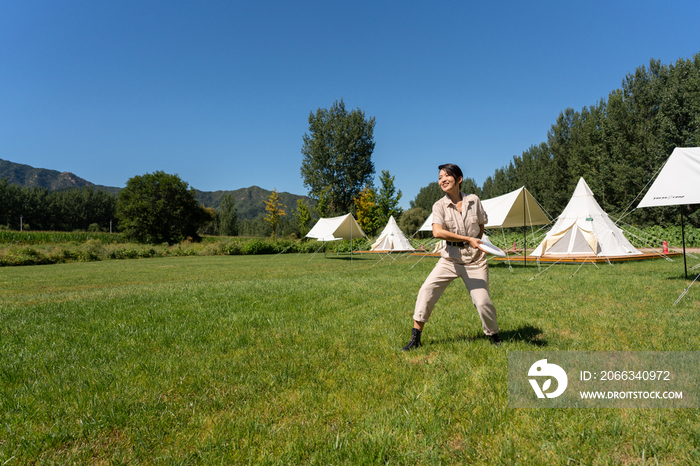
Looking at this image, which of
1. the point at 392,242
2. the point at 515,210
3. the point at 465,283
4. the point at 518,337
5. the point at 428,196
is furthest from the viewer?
the point at 428,196

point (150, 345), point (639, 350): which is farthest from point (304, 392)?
point (639, 350)

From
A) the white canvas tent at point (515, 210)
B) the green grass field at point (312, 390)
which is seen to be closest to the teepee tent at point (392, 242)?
the white canvas tent at point (515, 210)

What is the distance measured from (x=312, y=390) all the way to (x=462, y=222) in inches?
81.4

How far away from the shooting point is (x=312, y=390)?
2539mm

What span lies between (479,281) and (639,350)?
1.69 meters

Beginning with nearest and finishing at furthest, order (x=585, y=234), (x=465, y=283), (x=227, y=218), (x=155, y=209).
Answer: (x=465, y=283), (x=585, y=234), (x=155, y=209), (x=227, y=218)

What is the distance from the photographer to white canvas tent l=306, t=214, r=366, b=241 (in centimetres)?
2016

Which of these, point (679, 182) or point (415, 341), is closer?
point (415, 341)

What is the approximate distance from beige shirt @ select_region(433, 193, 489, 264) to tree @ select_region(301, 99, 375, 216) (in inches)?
1585

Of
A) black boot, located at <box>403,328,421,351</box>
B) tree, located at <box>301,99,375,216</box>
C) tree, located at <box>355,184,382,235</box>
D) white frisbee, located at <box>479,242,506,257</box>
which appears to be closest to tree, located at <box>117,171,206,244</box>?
tree, located at <box>301,99,375,216</box>

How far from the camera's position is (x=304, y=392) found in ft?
8.18

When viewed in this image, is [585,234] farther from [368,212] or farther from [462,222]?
[368,212]

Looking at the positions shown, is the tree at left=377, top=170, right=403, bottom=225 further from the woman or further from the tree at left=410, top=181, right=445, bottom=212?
the woman

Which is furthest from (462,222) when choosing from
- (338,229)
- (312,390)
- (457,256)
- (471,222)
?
(338,229)
